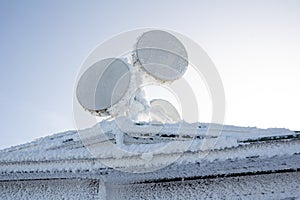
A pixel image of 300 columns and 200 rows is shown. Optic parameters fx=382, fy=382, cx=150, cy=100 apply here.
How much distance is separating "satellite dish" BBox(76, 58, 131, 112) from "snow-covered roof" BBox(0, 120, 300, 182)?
0.71 metres

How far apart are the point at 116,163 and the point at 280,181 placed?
1.51m

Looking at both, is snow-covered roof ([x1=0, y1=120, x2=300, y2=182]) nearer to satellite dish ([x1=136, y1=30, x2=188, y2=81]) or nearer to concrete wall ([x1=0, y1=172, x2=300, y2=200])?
concrete wall ([x1=0, y1=172, x2=300, y2=200])

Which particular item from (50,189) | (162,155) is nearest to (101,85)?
(50,189)

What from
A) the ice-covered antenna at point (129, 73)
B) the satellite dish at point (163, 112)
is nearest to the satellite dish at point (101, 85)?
the ice-covered antenna at point (129, 73)

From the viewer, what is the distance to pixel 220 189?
11.7ft

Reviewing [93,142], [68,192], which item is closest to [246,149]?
[93,142]

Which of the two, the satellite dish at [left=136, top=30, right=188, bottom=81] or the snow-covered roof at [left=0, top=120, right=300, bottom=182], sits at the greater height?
the satellite dish at [left=136, top=30, right=188, bottom=81]

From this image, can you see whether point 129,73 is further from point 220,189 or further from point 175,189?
point 220,189

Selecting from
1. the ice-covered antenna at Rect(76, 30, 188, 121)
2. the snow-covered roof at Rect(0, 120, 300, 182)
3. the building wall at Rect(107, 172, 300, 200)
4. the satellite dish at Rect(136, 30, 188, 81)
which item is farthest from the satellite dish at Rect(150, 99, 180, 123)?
the building wall at Rect(107, 172, 300, 200)

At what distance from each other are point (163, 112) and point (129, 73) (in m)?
1.09

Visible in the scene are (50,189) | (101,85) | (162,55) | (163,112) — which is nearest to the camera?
(50,189)

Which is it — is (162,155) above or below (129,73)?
below

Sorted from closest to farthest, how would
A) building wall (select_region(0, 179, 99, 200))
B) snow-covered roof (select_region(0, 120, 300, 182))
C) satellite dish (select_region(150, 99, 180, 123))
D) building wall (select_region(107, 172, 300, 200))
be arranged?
snow-covered roof (select_region(0, 120, 300, 182)) < building wall (select_region(107, 172, 300, 200)) < building wall (select_region(0, 179, 99, 200)) < satellite dish (select_region(150, 99, 180, 123))

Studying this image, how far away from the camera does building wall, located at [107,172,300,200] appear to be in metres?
3.47
